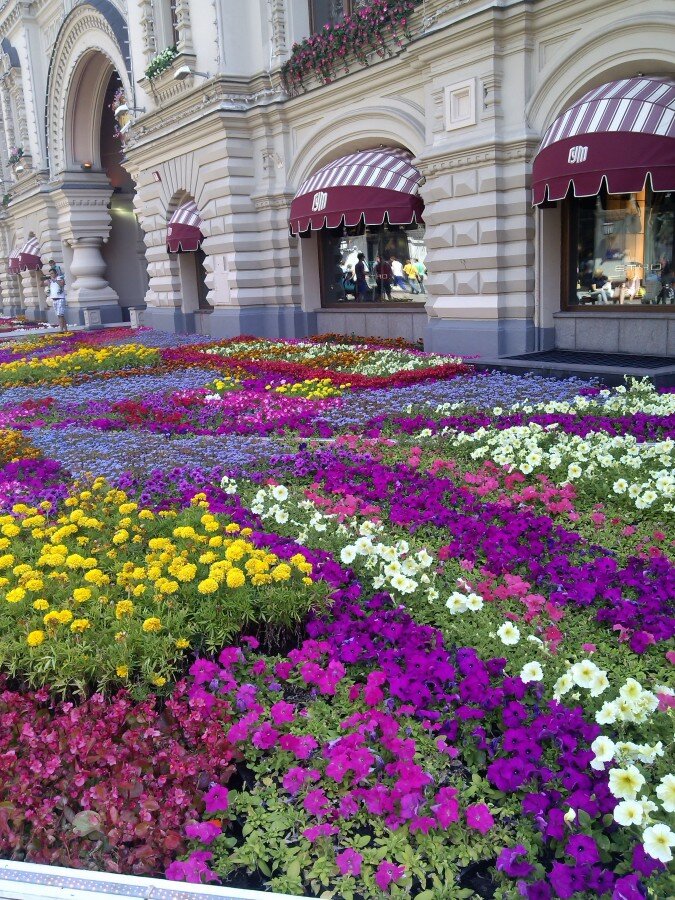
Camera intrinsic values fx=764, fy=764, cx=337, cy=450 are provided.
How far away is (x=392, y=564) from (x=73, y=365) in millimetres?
10366

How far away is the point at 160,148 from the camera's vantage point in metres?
18.7

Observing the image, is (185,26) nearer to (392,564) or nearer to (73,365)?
(73,365)

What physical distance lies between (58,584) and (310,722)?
54.7 inches

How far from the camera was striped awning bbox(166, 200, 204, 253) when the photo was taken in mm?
17828

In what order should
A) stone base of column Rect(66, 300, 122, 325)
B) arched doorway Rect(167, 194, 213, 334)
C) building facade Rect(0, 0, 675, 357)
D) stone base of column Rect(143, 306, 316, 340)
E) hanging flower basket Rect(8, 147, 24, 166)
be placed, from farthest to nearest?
hanging flower basket Rect(8, 147, 24, 166) → stone base of column Rect(66, 300, 122, 325) → arched doorway Rect(167, 194, 213, 334) → stone base of column Rect(143, 306, 316, 340) → building facade Rect(0, 0, 675, 357)

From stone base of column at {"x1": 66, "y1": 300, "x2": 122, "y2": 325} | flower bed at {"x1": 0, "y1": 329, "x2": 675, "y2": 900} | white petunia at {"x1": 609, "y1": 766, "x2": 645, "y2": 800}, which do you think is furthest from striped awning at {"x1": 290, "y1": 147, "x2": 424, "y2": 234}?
stone base of column at {"x1": 66, "y1": 300, "x2": 122, "y2": 325}

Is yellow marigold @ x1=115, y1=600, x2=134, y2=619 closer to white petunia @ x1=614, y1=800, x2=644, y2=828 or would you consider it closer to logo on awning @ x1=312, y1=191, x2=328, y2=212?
white petunia @ x1=614, y1=800, x2=644, y2=828

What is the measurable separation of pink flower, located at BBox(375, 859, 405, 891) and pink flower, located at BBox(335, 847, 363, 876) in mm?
63

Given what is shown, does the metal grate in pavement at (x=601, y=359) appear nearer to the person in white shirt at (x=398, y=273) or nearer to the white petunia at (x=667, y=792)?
the person in white shirt at (x=398, y=273)

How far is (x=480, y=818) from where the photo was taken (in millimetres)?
2301

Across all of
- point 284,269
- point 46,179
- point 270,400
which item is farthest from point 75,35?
point 270,400

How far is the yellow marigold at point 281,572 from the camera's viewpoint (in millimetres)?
3354

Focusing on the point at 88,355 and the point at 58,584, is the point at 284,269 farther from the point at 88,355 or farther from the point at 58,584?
the point at 58,584

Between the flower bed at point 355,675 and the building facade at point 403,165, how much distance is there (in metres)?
5.84
